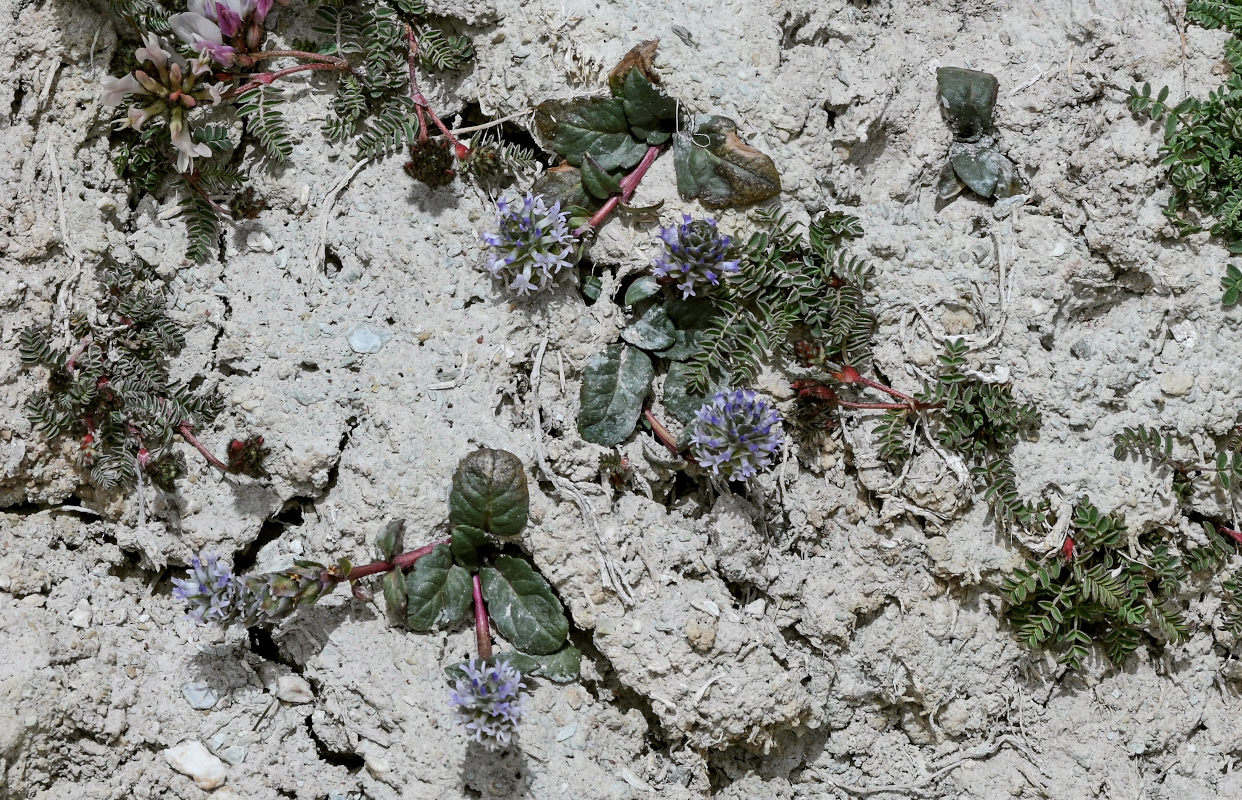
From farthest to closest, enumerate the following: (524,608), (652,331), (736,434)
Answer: (652,331)
(524,608)
(736,434)

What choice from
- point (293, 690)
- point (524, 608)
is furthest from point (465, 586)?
point (293, 690)

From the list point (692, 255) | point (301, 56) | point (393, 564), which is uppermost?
point (301, 56)

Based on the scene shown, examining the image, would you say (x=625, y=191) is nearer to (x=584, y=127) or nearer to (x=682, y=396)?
(x=584, y=127)

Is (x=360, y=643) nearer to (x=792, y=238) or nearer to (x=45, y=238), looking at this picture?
(x=45, y=238)

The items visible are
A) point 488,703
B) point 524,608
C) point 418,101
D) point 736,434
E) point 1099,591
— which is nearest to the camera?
point 488,703

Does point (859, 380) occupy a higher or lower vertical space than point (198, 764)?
higher

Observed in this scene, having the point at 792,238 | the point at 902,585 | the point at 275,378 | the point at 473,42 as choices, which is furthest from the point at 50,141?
the point at 902,585

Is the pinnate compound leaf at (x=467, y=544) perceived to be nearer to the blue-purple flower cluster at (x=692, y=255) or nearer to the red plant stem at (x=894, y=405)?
the blue-purple flower cluster at (x=692, y=255)
